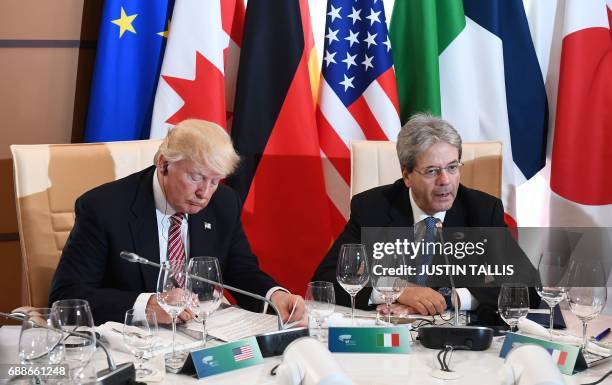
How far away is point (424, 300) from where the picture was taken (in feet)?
7.85

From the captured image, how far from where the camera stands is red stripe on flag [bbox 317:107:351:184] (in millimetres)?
3986

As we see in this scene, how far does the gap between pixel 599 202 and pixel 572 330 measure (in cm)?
188

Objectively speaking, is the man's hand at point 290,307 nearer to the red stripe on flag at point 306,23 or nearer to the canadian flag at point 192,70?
the canadian flag at point 192,70

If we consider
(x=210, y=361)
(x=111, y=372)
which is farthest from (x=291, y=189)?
(x=111, y=372)

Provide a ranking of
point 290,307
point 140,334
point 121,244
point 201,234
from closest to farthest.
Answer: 1. point 140,334
2. point 290,307
3. point 121,244
4. point 201,234

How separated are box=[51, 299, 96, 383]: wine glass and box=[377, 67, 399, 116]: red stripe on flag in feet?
8.22

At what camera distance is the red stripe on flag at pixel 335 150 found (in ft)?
13.1

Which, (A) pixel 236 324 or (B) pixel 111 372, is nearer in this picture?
(B) pixel 111 372

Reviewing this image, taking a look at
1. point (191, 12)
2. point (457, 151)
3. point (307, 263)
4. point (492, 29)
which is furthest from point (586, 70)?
point (191, 12)

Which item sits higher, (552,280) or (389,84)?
(389,84)

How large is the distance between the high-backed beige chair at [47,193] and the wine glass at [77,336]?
127cm

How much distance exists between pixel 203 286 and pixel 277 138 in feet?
6.59

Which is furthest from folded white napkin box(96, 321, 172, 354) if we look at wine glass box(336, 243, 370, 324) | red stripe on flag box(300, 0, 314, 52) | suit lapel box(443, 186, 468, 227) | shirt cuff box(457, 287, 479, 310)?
red stripe on flag box(300, 0, 314, 52)

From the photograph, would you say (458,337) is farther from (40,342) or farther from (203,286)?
(40,342)
